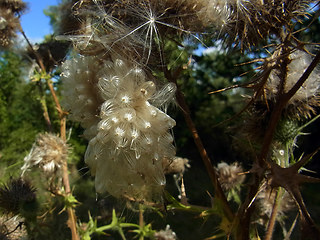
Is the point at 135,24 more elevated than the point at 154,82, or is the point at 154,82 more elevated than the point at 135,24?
the point at 135,24

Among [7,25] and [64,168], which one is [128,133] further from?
[7,25]

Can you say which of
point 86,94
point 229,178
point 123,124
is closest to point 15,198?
point 86,94

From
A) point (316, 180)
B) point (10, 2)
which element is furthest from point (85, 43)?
point (10, 2)

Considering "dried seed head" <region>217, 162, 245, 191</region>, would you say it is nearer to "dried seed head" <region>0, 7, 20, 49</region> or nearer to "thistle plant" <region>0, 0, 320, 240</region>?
"thistle plant" <region>0, 0, 320, 240</region>

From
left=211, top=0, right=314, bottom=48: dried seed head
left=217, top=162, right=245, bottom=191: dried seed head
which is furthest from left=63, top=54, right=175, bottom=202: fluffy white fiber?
left=217, top=162, right=245, bottom=191: dried seed head

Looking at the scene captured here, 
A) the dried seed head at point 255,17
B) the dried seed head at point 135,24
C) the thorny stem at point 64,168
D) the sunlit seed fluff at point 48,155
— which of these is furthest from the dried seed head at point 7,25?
the dried seed head at point 255,17

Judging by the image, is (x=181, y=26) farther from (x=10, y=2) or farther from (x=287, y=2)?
(x=10, y=2)

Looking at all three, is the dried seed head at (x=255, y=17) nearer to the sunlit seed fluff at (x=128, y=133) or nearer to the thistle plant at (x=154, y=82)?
the thistle plant at (x=154, y=82)

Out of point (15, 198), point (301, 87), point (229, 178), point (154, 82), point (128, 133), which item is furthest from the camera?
point (229, 178)
